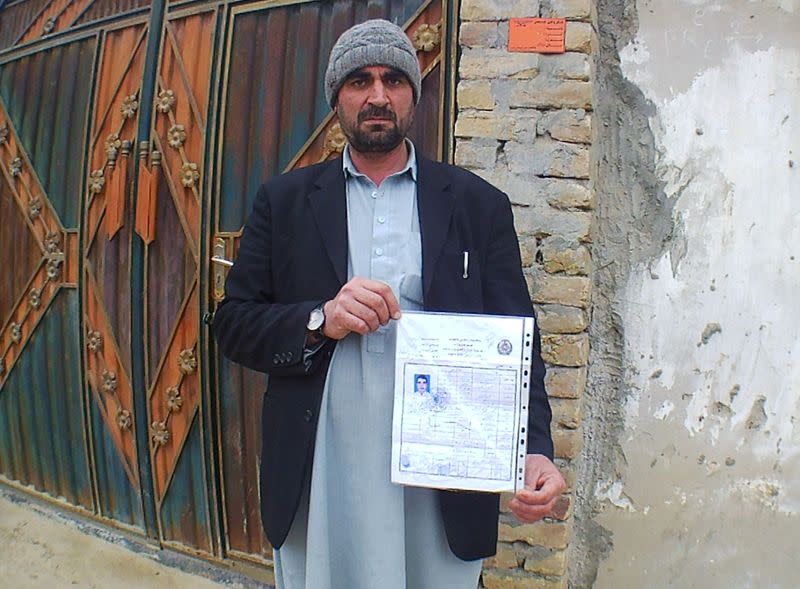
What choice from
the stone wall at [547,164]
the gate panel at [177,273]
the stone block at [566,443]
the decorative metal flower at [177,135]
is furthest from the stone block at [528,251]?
the decorative metal flower at [177,135]

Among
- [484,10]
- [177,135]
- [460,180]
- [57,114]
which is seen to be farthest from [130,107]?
[460,180]

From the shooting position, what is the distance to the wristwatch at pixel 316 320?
68.3 inches

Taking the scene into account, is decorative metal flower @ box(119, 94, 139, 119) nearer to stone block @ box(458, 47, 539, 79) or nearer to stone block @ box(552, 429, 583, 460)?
stone block @ box(458, 47, 539, 79)

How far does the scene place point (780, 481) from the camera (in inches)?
99.7

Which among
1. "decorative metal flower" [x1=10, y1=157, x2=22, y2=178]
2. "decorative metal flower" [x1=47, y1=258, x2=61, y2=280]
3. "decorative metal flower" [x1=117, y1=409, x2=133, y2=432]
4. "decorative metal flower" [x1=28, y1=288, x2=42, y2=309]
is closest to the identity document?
"decorative metal flower" [x1=117, y1=409, x2=133, y2=432]

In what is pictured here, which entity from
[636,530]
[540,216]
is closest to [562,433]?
[636,530]

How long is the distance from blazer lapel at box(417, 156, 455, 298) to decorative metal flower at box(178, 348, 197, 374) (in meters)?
1.58

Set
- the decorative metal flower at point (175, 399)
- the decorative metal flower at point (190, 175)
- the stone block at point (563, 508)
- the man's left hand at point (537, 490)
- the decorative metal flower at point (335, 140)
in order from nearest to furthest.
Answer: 1. the man's left hand at point (537, 490)
2. the stone block at point (563, 508)
3. the decorative metal flower at point (335, 140)
4. the decorative metal flower at point (190, 175)
5. the decorative metal flower at point (175, 399)

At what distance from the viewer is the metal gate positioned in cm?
300

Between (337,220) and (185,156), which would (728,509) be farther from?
(185,156)

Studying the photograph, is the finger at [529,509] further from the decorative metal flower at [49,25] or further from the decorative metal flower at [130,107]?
the decorative metal flower at [49,25]

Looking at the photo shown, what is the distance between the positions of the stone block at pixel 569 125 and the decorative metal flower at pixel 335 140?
72cm

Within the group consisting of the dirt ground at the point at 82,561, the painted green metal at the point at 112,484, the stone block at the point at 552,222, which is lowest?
the dirt ground at the point at 82,561

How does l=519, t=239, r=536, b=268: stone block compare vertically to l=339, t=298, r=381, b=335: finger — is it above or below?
above
